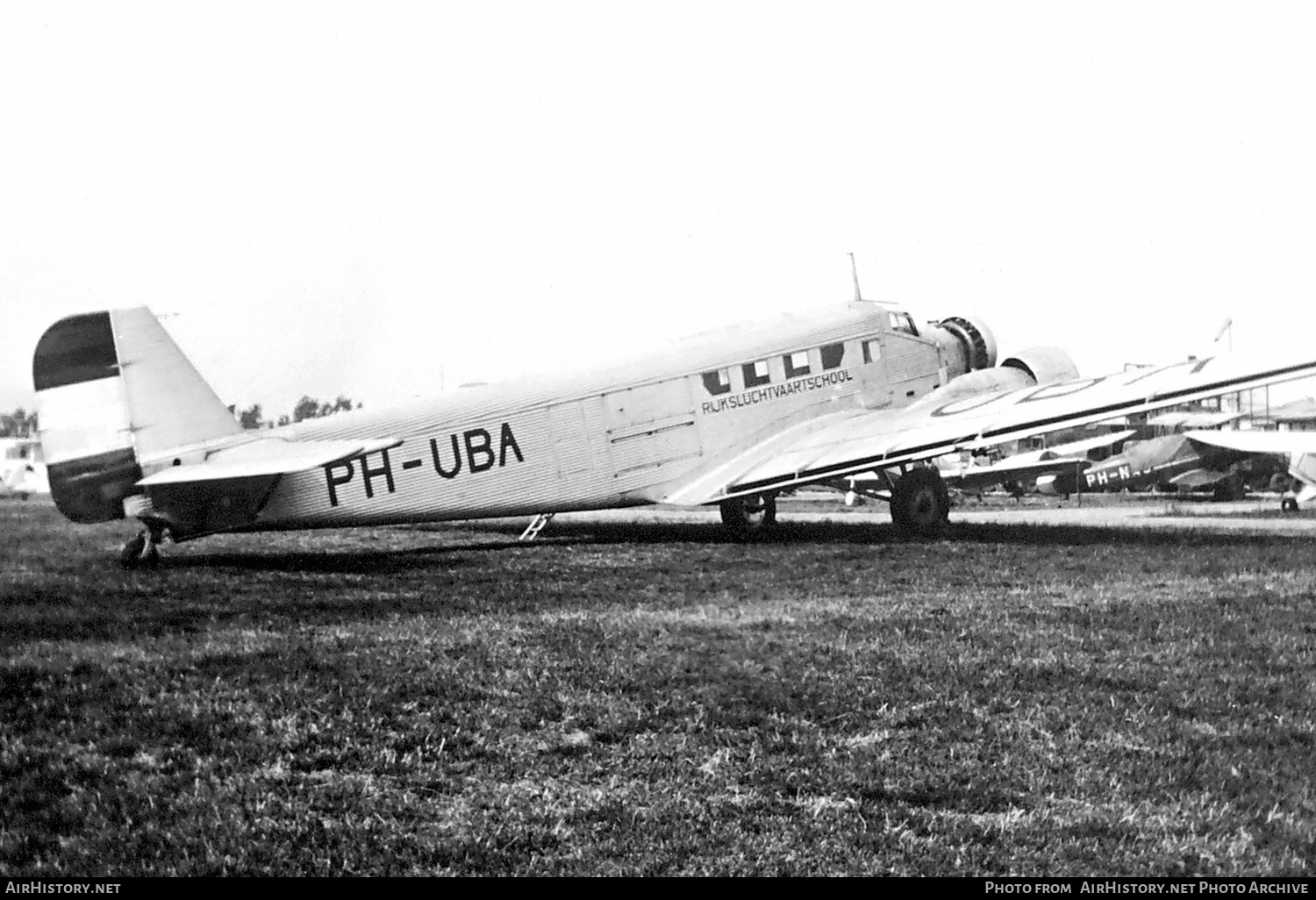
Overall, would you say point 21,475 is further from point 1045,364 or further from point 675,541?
point 1045,364

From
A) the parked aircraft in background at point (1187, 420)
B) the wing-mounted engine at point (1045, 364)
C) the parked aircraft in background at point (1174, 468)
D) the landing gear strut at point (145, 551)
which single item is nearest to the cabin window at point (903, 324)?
the wing-mounted engine at point (1045, 364)

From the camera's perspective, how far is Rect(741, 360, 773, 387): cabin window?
15070mm

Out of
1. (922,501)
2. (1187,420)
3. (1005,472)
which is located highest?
(922,501)

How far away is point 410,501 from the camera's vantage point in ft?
42.6

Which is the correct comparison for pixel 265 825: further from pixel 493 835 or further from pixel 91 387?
pixel 91 387

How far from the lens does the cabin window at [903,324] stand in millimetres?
16109

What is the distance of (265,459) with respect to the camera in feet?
37.8

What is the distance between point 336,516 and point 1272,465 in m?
25.4

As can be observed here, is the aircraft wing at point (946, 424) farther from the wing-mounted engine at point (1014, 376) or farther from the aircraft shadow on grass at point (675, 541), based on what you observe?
the aircraft shadow on grass at point (675, 541)

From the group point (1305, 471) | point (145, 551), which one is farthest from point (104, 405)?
point (1305, 471)

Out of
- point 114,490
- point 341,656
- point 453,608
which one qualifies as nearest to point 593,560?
point 453,608

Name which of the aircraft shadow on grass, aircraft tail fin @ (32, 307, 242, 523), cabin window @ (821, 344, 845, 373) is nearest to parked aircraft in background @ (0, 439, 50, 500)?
the aircraft shadow on grass

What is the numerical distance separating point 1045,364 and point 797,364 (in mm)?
3718

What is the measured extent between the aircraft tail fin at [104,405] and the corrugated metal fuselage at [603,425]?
48.9 inches
